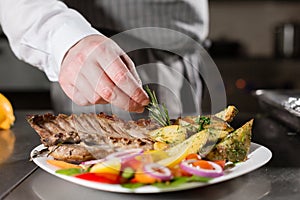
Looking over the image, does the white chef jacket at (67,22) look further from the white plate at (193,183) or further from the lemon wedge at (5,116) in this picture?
the white plate at (193,183)

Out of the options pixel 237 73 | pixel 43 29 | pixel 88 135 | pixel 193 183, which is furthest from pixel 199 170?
pixel 237 73

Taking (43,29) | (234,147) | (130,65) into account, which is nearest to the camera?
(234,147)

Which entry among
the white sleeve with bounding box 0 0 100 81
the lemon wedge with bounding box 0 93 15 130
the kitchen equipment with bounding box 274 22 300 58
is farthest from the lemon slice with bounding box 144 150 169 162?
the kitchen equipment with bounding box 274 22 300 58

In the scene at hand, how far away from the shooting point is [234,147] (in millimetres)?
851

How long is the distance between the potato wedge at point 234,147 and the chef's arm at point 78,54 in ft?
0.56

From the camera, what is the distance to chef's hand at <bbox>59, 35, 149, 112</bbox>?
36.2 inches

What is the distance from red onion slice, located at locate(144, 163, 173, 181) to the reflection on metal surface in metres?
0.35

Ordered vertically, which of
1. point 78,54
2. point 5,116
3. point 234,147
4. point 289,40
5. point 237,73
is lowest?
point 237,73

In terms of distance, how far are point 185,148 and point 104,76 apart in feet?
0.67

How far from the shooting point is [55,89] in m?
1.75

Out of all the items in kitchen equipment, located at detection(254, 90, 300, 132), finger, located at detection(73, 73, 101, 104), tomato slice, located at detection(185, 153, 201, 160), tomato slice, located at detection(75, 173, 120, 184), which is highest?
finger, located at detection(73, 73, 101, 104)

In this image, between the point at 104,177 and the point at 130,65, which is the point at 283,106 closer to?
the point at 130,65

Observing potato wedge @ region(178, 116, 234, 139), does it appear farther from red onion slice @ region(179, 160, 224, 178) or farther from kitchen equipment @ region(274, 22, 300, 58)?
kitchen equipment @ region(274, 22, 300, 58)

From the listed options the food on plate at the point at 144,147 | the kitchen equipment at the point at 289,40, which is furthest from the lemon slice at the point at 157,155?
the kitchen equipment at the point at 289,40
